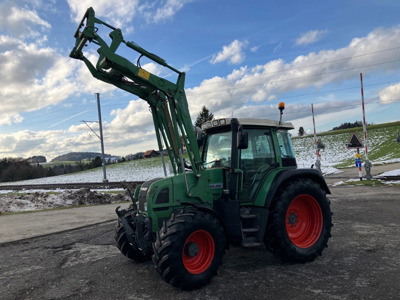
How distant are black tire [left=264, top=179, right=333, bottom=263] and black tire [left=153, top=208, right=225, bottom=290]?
92 cm

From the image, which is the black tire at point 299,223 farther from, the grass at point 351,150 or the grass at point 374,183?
the grass at point 351,150

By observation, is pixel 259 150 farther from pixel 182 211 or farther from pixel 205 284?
pixel 205 284

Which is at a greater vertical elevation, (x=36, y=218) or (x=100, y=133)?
(x=100, y=133)

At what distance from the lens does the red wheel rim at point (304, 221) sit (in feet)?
16.4

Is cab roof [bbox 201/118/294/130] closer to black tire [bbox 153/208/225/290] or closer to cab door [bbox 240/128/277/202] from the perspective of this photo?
cab door [bbox 240/128/277/202]

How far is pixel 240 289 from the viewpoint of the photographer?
3.78 m

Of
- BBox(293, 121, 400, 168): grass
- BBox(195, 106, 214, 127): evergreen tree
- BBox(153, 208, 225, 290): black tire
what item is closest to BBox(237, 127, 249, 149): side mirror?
BBox(153, 208, 225, 290): black tire

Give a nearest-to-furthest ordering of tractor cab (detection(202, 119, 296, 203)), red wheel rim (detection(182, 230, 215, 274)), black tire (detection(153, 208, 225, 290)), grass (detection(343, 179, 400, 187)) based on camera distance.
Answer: black tire (detection(153, 208, 225, 290)) < red wheel rim (detection(182, 230, 215, 274)) < tractor cab (detection(202, 119, 296, 203)) < grass (detection(343, 179, 400, 187))

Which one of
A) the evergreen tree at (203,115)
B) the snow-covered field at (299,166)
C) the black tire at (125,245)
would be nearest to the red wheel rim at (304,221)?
the black tire at (125,245)

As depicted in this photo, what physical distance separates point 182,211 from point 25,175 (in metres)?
55.1

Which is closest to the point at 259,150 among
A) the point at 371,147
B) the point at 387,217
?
the point at 387,217

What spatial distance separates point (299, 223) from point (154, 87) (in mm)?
3219

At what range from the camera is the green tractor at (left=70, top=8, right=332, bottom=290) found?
12.9ft

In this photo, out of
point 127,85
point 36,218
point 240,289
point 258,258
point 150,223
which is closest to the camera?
point 240,289
